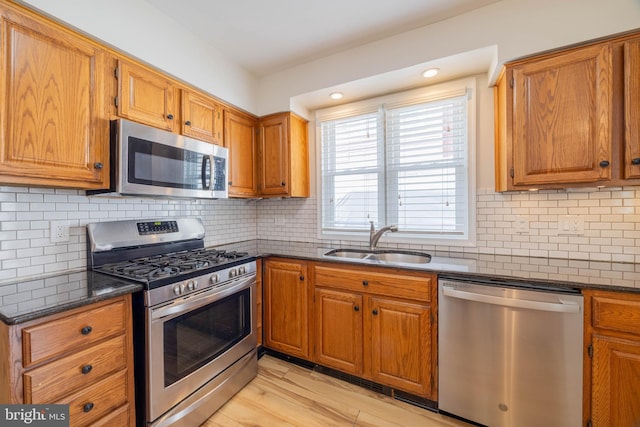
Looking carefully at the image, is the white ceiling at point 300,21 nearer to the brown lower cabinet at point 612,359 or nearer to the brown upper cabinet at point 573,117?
the brown upper cabinet at point 573,117

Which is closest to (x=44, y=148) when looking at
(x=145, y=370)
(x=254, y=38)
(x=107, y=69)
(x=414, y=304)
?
(x=107, y=69)

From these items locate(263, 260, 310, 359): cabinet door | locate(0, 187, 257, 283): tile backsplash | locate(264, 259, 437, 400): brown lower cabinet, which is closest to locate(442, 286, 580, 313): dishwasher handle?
locate(264, 259, 437, 400): brown lower cabinet

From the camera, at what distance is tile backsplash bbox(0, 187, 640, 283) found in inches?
59.6

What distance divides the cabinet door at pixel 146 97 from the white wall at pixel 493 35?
3.80 feet

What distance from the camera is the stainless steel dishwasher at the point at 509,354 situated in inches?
55.7

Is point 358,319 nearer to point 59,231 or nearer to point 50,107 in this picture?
point 59,231

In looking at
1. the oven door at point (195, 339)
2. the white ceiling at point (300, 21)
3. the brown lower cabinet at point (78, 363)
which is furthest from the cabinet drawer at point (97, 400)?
the white ceiling at point (300, 21)

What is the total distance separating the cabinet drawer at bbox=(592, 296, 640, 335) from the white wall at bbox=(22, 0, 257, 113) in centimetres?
289

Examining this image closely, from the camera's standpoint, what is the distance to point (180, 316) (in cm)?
157

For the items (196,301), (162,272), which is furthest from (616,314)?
(162,272)

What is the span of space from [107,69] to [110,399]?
1.80 meters

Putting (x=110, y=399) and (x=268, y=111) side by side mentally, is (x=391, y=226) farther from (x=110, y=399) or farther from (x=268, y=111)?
(x=110, y=399)

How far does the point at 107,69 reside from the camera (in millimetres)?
1611

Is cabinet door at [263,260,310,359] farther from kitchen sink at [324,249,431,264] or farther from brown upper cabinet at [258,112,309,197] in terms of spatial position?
brown upper cabinet at [258,112,309,197]
